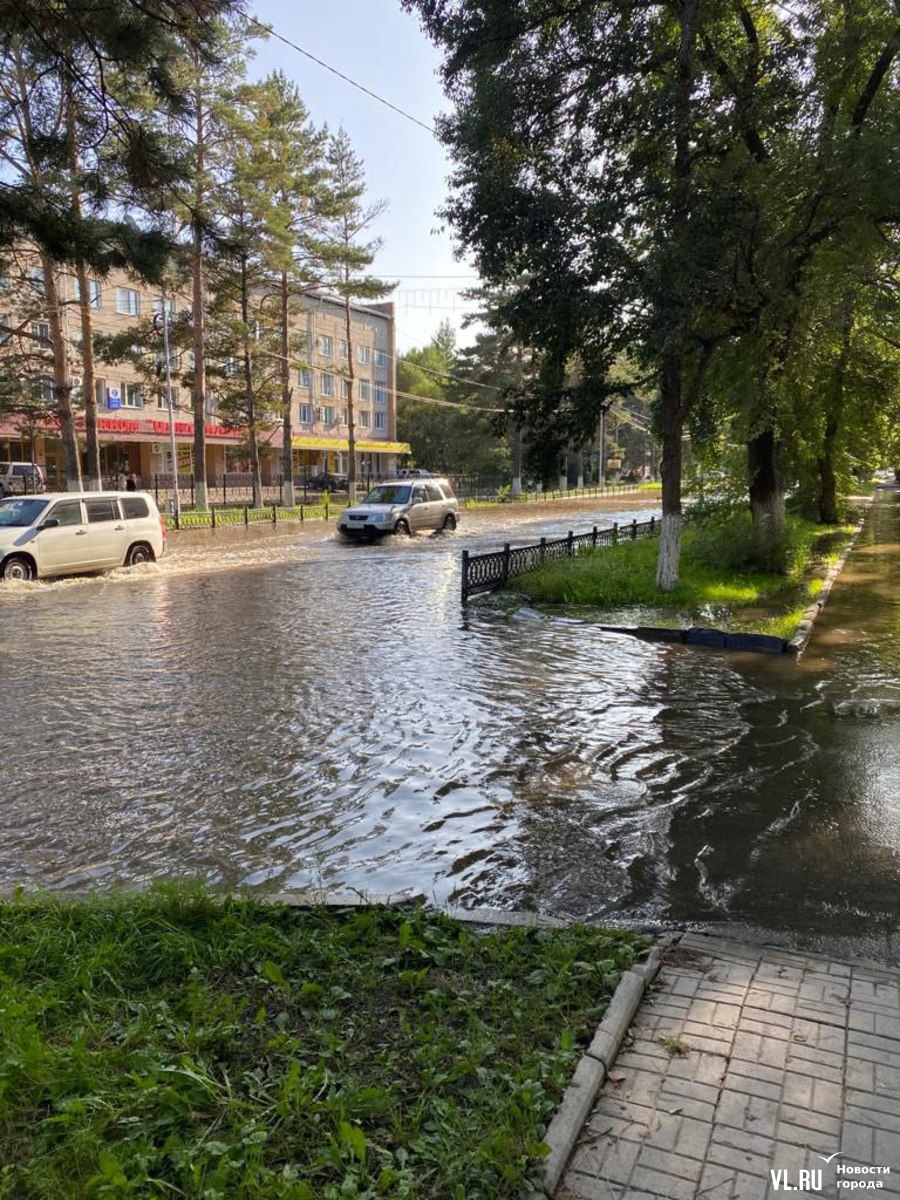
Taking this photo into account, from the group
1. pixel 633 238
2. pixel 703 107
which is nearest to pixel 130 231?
pixel 633 238

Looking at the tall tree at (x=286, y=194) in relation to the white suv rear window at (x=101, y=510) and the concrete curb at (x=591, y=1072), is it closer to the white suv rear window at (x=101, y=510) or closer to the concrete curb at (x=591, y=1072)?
the white suv rear window at (x=101, y=510)

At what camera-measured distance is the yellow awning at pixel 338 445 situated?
58656 mm

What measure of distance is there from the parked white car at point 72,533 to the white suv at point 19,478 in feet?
62.6

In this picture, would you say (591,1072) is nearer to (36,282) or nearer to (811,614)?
(811,614)

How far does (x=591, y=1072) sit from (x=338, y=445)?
5992 cm

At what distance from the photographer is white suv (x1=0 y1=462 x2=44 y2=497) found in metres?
35.7

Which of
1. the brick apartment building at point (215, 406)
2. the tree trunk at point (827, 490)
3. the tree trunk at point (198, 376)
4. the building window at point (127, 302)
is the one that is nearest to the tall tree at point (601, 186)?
the tree trunk at point (827, 490)

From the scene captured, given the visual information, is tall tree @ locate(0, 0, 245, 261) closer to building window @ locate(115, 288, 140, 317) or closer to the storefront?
building window @ locate(115, 288, 140, 317)

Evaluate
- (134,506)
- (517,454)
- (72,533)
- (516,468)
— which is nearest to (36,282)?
(134,506)

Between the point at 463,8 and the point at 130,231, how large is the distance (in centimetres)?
996

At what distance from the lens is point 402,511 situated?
27.4 metres

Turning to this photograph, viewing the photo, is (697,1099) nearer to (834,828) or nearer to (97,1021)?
(97,1021)

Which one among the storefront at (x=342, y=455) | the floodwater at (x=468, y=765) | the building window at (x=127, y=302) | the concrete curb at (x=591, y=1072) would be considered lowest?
the floodwater at (x=468, y=765)

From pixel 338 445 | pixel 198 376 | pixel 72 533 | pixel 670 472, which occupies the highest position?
pixel 198 376
